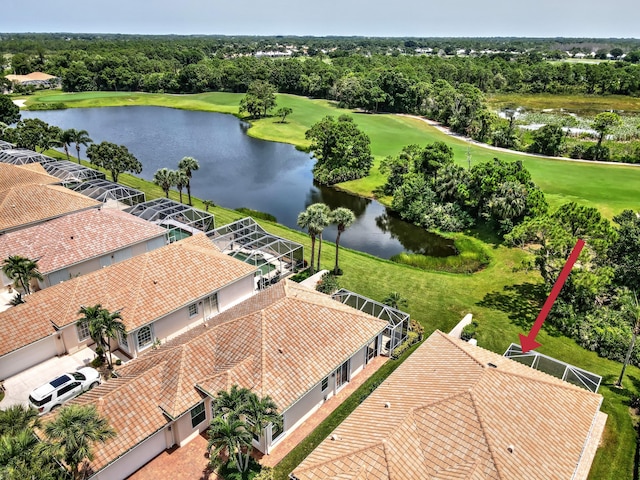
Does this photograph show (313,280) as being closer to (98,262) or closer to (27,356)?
(98,262)

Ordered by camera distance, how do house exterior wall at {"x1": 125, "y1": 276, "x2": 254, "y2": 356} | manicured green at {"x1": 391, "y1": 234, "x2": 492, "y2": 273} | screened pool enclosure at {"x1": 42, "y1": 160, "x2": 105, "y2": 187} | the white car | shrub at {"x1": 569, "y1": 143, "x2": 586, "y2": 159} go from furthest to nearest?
shrub at {"x1": 569, "y1": 143, "x2": 586, "y2": 159}, screened pool enclosure at {"x1": 42, "y1": 160, "x2": 105, "y2": 187}, manicured green at {"x1": 391, "y1": 234, "x2": 492, "y2": 273}, house exterior wall at {"x1": 125, "y1": 276, "x2": 254, "y2": 356}, the white car

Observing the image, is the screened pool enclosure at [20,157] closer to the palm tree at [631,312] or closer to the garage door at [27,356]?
the garage door at [27,356]

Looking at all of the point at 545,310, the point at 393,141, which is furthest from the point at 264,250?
the point at 393,141

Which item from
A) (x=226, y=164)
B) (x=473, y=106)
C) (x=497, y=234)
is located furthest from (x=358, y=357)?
(x=473, y=106)

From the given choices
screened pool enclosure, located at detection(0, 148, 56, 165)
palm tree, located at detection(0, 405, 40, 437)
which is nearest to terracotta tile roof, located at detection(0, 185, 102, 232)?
screened pool enclosure, located at detection(0, 148, 56, 165)

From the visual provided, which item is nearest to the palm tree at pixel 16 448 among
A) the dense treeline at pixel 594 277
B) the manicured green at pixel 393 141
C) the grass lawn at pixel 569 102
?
the dense treeline at pixel 594 277

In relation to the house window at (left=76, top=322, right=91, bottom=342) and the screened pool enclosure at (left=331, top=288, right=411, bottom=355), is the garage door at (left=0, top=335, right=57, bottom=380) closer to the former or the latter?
the house window at (left=76, top=322, right=91, bottom=342)
